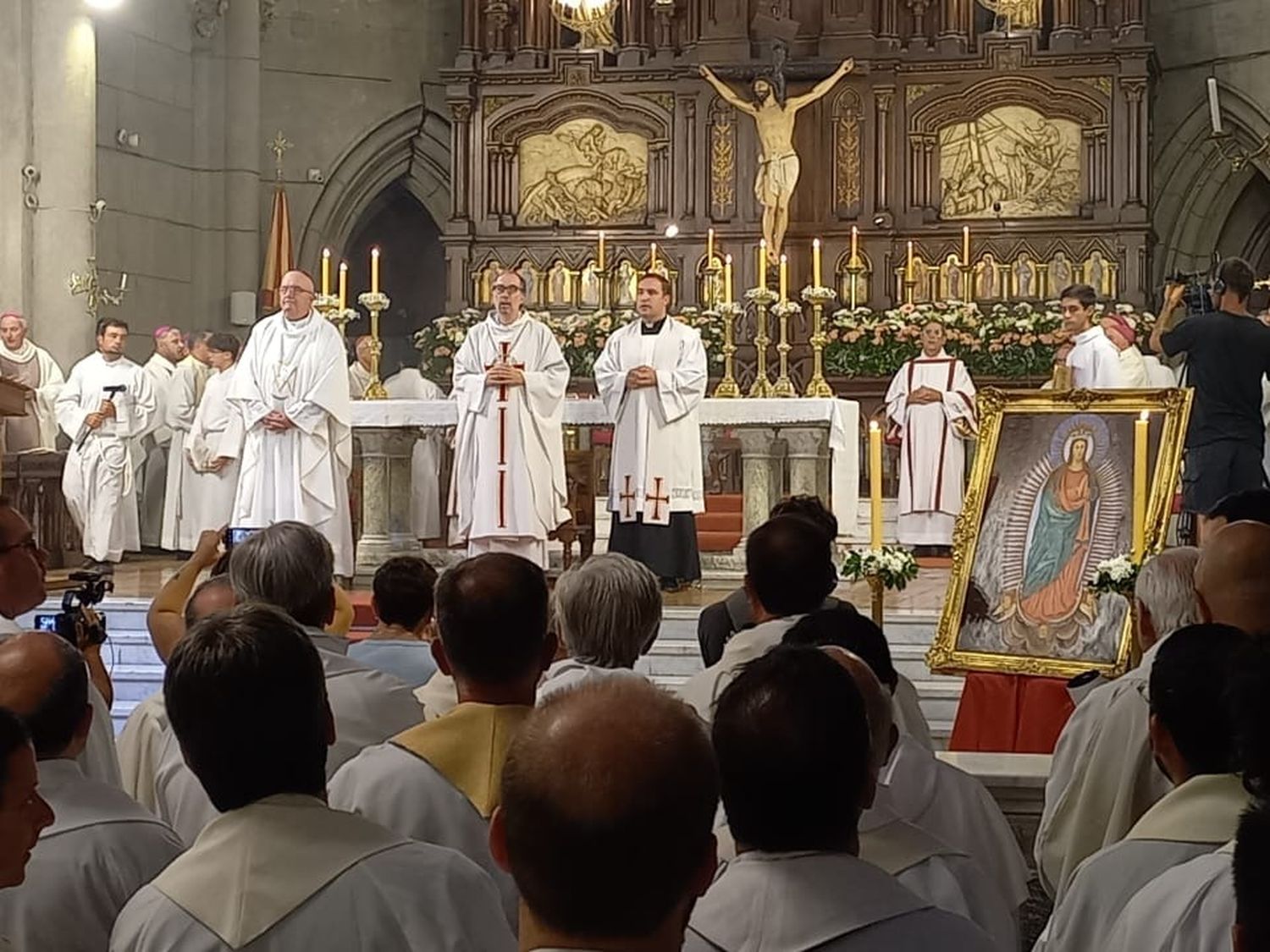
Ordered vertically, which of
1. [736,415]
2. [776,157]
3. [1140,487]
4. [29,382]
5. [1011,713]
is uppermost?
[776,157]

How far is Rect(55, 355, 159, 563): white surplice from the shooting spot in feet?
43.8

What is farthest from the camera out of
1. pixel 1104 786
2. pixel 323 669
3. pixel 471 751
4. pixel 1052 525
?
pixel 1052 525

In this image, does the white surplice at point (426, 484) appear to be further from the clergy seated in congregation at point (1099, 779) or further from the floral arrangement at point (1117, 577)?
the clergy seated in congregation at point (1099, 779)

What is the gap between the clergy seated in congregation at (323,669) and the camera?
145 inches

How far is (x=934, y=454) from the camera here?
47.0ft

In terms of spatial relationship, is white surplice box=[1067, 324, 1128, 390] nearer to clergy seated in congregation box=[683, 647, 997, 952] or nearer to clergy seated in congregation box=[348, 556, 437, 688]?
clergy seated in congregation box=[348, 556, 437, 688]

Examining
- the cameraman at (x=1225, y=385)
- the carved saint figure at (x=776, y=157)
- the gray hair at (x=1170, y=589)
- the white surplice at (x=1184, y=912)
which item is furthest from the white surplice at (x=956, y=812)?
the carved saint figure at (x=776, y=157)

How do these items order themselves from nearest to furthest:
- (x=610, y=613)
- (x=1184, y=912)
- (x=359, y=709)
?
(x=1184, y=912)
(x=359, y=709)
(x=610, y=613)

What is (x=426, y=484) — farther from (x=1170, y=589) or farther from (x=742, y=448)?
(x=1170, y=589)

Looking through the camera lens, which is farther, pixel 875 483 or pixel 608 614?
pixel 875 483

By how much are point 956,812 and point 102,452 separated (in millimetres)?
10798

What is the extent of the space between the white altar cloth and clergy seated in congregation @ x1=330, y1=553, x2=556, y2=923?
8057 mm

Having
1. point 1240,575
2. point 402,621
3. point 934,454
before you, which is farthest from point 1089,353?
point 1240,575

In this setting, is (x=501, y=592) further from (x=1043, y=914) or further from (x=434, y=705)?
(x=1043, y=914)
